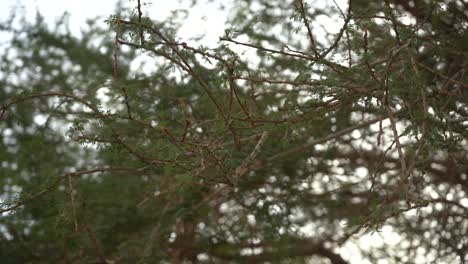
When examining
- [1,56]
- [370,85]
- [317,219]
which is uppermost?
[1,56]

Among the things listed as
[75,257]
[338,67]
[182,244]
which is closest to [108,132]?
[338,67]

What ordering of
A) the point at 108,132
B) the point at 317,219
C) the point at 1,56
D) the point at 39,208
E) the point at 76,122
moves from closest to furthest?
the point at 76,122 → the point at 108,132 → the point at 39,208 → the point at 317,219 → the point at 1,56

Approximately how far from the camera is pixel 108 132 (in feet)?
7.76

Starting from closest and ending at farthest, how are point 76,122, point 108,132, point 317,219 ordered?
point 76,122 < point 108,132 < point 317,219

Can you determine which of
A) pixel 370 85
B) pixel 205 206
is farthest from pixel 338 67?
pixel 205 206

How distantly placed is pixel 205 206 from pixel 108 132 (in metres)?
1.07

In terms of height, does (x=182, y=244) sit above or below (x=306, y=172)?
below

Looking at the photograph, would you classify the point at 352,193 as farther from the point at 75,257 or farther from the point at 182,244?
the point at 75,257

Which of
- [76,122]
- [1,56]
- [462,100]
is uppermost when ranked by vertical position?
[1,56]

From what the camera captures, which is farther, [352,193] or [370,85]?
[352,193]

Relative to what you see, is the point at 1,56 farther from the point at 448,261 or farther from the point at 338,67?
the point at 448,261

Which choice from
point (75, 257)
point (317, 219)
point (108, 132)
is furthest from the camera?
point (317, 219)

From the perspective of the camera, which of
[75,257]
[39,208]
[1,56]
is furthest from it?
[1,56]

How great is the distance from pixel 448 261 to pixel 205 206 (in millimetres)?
1346
